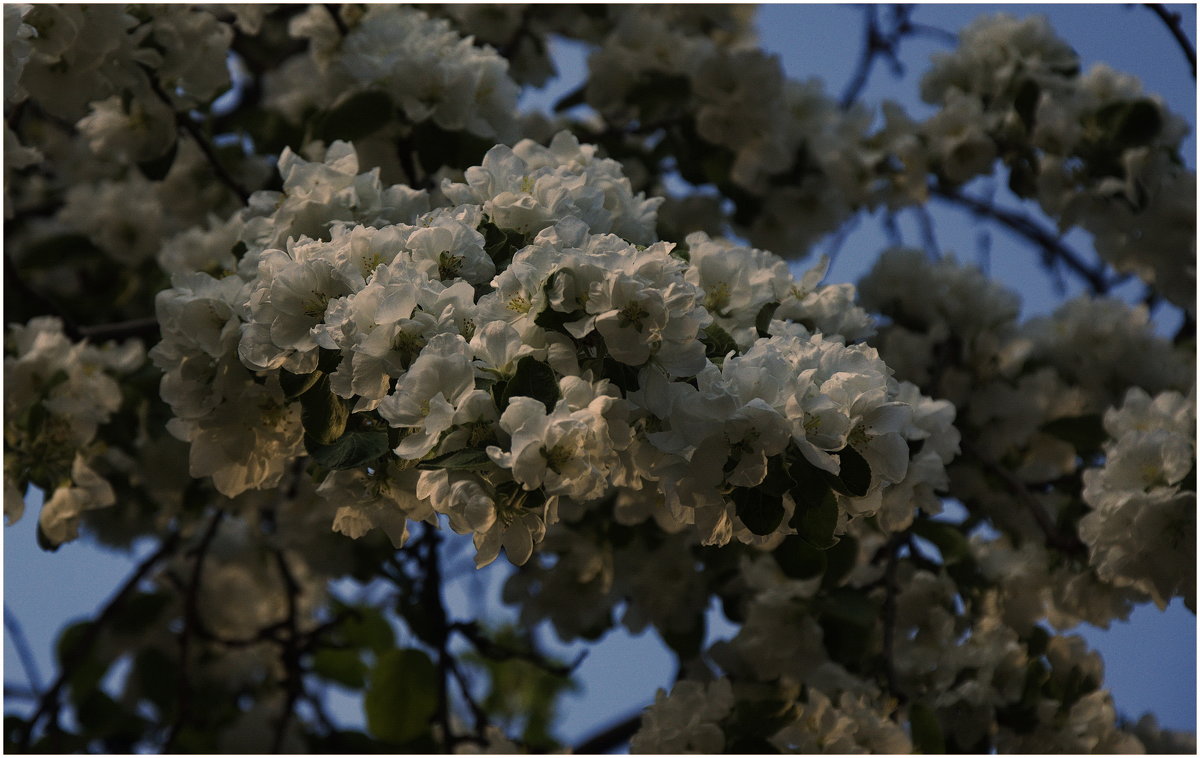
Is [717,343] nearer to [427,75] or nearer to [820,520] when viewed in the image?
[820,520]

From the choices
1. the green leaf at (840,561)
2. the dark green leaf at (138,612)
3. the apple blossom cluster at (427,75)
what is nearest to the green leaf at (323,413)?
the apple blossom cluster at (427,75)

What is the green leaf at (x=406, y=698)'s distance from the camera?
233 cm

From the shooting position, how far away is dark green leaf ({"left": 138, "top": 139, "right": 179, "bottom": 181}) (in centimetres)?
206

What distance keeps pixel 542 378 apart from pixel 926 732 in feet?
3.33

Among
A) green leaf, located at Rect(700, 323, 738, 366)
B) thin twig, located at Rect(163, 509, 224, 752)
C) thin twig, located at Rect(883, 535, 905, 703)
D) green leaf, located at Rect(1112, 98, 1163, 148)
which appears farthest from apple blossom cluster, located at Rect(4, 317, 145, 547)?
green leaf, located at Rect(1112, 98, 1163, 148)

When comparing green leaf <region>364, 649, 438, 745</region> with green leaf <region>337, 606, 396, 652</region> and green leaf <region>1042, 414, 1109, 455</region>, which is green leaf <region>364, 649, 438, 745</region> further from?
green leaf <region>1042, 414, 1109, 455</region>

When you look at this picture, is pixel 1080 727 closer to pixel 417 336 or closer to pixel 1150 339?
pixel 1150 339

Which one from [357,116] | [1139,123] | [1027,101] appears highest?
[1139,123]

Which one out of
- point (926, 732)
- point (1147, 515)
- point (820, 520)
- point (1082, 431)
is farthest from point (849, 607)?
point (820, 520)

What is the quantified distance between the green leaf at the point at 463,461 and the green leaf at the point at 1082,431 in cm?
146

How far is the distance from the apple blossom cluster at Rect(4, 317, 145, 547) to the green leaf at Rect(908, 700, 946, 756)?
129 cm

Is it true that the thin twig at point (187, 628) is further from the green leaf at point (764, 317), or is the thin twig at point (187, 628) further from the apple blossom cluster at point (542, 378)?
A: the green leaf at point (764, 317)

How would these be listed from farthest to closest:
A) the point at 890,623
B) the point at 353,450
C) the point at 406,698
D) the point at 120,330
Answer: the point at 406,698
the point at 120,330
the point at 890,623
the point at 353,450

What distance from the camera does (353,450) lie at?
1.13 metres
